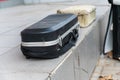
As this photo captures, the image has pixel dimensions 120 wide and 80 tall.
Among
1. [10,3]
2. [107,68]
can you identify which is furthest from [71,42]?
[10,3]

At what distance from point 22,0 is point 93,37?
436 cm

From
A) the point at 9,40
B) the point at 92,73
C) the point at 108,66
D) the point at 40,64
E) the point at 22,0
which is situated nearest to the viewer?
the point at 40,64

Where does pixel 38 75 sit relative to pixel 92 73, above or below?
above

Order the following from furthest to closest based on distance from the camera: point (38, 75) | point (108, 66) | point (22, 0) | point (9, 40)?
point (22, 0) → point (108, 66) → point (9, 40) → point (38, 75)

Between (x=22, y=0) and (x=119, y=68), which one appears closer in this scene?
(x=119, y=68)

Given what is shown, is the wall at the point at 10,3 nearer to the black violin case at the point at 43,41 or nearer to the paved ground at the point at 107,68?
the paved ground at the point at 107,68

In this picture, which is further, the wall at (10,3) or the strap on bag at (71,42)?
the wall at (10,3)

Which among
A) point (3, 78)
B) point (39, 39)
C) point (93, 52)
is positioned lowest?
point (93, 52)

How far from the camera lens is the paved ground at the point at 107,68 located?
11.5 feet

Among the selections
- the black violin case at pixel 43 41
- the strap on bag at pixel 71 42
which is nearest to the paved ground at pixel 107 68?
the strap on bag at pixel 71 42

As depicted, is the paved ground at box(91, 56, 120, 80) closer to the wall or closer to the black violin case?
the black violin case

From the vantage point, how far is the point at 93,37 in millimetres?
3619

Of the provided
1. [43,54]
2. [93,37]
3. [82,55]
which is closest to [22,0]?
[93,37]

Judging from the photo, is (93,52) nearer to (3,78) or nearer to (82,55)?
(82,55)
